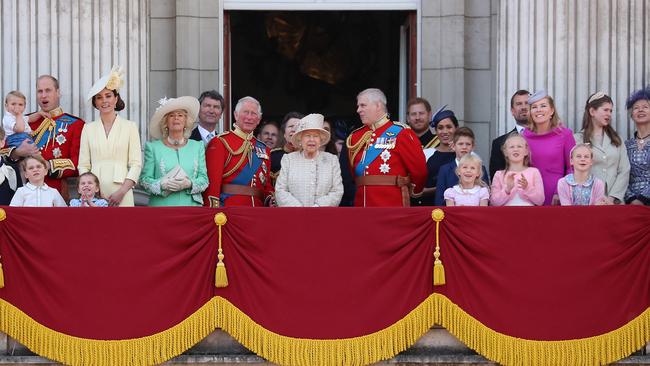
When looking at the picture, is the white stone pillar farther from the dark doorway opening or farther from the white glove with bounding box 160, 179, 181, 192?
the dark doorway opening

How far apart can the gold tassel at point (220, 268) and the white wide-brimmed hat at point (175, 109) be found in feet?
4.86

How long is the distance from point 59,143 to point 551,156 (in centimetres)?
425

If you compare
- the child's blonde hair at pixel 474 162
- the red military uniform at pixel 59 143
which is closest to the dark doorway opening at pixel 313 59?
the red military uniform at pixel 59 143

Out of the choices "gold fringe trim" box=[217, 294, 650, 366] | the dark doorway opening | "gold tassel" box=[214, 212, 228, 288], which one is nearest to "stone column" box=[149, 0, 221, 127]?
"gold tassel" box=[214, 212, 228, 288]

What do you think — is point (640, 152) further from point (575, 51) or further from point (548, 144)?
point (575, 51)

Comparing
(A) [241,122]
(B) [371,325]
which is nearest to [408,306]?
(B) [371,325]

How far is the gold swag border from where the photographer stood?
11914 millimetres

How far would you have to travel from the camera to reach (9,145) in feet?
A: 43.2

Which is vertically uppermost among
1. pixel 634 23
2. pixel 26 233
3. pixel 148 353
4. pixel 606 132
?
pixel 634 23

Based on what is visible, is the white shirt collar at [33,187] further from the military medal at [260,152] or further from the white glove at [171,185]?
the military medal at [260,152]

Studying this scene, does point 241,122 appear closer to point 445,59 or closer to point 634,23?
point 445,59

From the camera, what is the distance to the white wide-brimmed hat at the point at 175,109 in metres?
13.1

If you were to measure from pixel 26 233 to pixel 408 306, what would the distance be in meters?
3.05

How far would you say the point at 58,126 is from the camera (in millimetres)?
13484
